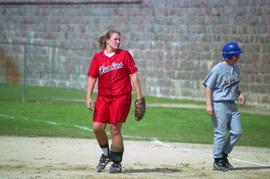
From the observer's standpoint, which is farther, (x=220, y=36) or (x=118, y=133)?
(x=220, y=36)

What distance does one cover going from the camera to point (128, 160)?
550 inches

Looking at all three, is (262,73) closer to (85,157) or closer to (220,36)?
(220,36)

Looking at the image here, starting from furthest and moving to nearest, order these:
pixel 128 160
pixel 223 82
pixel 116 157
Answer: pixel 128 160, pixel 223 82, pixel 116 157

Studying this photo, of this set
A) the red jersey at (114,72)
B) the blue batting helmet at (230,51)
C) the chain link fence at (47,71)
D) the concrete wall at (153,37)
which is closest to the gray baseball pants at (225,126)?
the blue batting helmet at (230,51)

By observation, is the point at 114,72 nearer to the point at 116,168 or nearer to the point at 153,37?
the point at 116,168

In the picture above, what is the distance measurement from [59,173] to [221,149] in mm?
2324

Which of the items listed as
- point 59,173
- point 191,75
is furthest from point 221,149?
point 191,75

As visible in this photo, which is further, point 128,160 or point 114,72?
point 128,160

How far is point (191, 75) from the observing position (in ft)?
93.5

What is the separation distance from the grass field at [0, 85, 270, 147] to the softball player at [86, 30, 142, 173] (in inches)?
217

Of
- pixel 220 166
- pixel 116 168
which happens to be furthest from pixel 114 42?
pixel 220 166

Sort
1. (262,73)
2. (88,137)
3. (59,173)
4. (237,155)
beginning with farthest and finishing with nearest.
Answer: (262,73) < (88,137) < (237,155) < (59,173)

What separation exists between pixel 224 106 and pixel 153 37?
1704cm

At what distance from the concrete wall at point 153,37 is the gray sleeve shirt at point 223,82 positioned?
13205 mm
